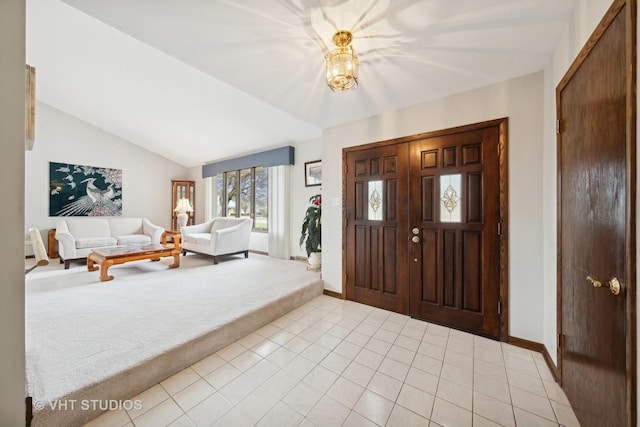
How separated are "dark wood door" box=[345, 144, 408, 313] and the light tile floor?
1.89 feet

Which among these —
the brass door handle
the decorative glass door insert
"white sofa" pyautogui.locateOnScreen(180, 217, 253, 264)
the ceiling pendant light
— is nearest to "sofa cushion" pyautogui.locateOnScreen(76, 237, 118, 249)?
"white sofa" pyautogui.locateOnScreen(180, 217, 253, 264)

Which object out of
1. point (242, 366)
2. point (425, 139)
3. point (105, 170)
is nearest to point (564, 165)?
point (425, 139)

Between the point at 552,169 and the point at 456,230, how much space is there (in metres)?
0.85

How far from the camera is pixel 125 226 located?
5523mm

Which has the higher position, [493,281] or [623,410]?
[493,281]

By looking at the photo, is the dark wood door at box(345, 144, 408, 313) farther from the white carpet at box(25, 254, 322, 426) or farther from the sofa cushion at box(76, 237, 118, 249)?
the sofa cushion at box(76, 237, 118, 249)

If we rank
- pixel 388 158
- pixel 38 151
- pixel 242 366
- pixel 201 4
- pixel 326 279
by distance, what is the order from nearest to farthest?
pixel 201 4 → pixel 242 366 → pixel 388 158 → pixel 326 279 → pixel 38 151

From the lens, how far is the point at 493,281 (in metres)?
2.19

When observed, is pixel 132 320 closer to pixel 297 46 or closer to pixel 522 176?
pixel 297 46

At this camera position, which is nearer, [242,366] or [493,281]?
[242,366]

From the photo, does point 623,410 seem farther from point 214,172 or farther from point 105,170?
point 105,170

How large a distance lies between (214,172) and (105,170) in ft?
7.95

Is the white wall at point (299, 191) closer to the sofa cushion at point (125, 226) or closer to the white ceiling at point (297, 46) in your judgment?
the white ceiling at point (297, 46)

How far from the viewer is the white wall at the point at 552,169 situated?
1.49m
